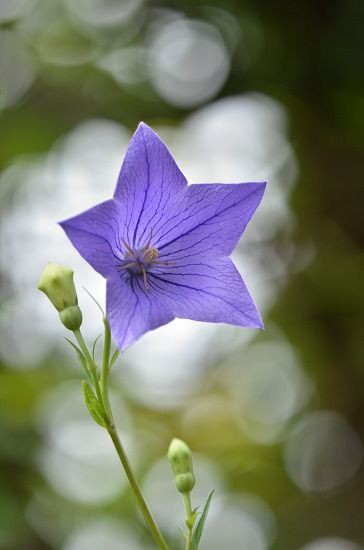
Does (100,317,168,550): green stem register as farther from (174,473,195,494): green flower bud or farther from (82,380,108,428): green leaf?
(174,473,195,494): green flower bud

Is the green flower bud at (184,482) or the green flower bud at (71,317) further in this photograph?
the green flower bud at (184,482)

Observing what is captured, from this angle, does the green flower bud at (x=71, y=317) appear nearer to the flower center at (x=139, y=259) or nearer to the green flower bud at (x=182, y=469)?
the flower center at (x=139, y=259)

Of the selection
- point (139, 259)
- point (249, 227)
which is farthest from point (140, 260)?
point (249, 227)

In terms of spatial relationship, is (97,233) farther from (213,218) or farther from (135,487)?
(135,487)

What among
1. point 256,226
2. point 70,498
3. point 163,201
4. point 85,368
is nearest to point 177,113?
point 256,226

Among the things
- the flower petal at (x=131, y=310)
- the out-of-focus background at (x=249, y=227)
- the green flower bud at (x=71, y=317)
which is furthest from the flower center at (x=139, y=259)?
the out-of-focus background at (x=249, y=227)

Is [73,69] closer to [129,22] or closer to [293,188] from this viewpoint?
[129,22]
